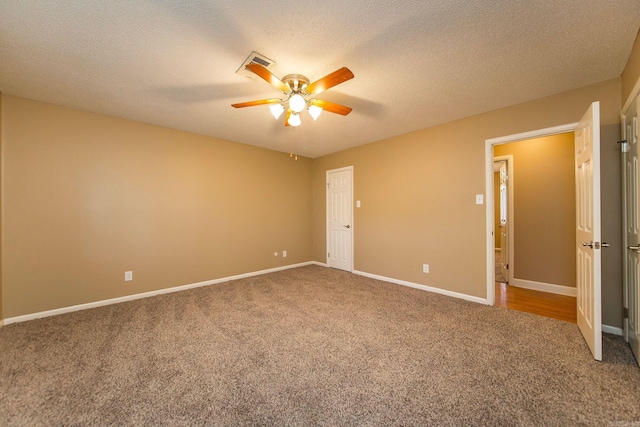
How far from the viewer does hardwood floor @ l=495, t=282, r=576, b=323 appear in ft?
9.48

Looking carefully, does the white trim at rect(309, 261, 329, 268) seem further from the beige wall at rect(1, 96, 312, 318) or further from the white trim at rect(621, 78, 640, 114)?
the white trim at rect(621, 78, 640, 114)

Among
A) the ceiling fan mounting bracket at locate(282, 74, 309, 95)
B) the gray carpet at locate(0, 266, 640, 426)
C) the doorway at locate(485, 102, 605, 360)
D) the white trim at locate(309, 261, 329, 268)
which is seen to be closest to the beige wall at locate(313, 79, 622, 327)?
the doorway at locate(485, 102, 605, 360)

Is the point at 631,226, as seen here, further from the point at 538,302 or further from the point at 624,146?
the point at 538,302

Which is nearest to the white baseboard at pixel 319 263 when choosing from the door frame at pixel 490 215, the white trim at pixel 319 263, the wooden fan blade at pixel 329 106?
the white trim at pixel 319 263

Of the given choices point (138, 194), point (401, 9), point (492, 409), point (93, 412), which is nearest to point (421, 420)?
point (492, 409)

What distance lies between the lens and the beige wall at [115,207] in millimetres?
2762

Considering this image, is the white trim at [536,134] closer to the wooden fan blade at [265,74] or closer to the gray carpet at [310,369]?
the gray carpet at [310,369]

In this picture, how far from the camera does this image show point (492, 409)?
1.46 metres

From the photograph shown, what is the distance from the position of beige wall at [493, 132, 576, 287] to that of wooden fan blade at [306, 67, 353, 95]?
12.1 feet

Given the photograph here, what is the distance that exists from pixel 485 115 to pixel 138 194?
4.95 m

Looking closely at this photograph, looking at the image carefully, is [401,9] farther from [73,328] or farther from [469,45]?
[73,328]

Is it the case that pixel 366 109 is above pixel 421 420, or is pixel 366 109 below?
above

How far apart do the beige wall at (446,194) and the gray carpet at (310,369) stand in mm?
748

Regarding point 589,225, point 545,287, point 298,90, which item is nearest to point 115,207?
point 298,90
